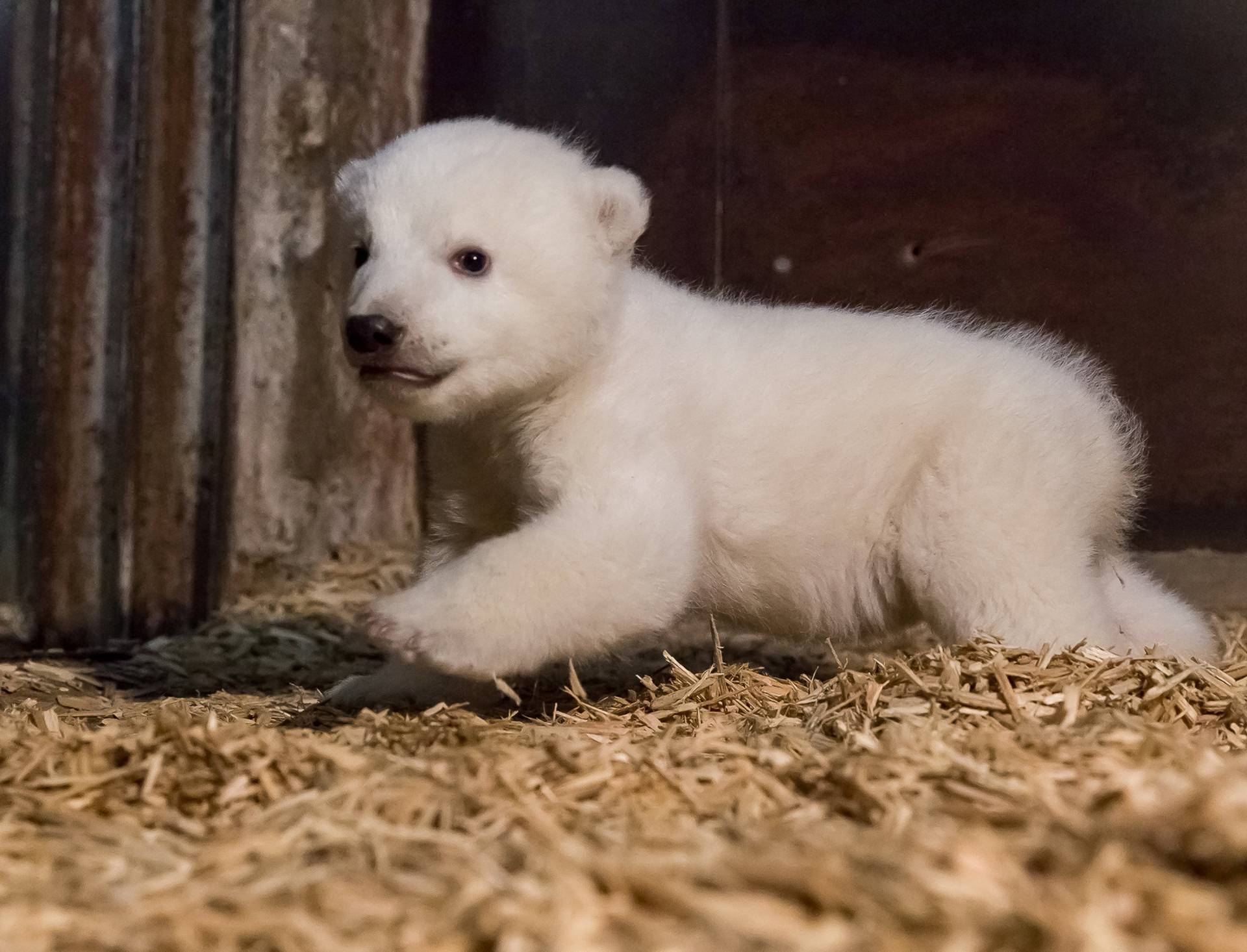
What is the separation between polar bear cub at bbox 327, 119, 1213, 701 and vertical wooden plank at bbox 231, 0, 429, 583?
2.40m

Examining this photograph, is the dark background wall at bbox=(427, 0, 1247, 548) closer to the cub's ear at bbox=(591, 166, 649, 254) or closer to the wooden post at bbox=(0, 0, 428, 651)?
the wooden post at bbox=(0, 0, 428, 651)

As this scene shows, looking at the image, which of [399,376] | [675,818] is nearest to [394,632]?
[399,376]

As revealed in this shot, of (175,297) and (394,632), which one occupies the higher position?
(175,297)

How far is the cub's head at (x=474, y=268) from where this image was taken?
362cm

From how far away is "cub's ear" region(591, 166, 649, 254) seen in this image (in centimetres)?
398

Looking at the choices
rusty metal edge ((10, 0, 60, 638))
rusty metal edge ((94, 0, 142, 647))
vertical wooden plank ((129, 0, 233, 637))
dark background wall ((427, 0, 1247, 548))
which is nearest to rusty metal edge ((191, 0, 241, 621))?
vertical wooden plank ((129, 0, 233, 637))

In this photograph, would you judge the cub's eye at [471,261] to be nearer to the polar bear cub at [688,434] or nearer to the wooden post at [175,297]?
the polar bear cub at [688,434]

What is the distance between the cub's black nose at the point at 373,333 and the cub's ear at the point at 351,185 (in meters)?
0.57

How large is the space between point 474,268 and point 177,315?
8.84ft

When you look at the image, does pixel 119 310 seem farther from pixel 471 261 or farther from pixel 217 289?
pixel 471 261

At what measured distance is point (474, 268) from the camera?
377cm

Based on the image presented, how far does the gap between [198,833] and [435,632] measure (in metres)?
0.89

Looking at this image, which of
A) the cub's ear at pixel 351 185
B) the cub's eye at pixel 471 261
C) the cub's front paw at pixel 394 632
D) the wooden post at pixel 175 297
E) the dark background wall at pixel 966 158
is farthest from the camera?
the dark background wall at pixel 966 158

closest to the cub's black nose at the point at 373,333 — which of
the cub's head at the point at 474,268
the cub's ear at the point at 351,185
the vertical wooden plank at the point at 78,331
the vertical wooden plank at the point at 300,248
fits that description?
the cub's head at the point at 474,268
